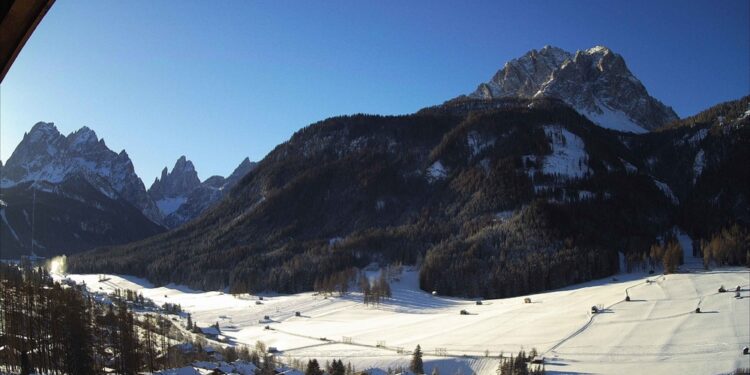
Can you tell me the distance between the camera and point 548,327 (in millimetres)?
98312

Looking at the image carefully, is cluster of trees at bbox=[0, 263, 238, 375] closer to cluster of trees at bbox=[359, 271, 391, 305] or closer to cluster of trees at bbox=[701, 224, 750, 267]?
cluster of trees at bbox=[359, 271, 391, 305]

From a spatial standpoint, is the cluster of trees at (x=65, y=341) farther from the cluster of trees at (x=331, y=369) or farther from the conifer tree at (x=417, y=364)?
the conifer tree at (x=417, y=364)

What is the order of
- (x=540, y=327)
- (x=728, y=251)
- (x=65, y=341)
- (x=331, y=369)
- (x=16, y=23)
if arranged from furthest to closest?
(x=728, y=251) → (x=540, y=327) → (x=331, y=369) → (x=65, y=341) → (x=16, y=23)

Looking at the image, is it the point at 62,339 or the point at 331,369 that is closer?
the point at 62,339

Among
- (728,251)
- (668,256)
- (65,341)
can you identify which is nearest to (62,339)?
(65,341)

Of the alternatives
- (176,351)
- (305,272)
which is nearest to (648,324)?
(176,351)

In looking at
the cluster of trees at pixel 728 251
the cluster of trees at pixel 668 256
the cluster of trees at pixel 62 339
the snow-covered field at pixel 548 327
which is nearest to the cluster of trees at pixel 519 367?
A: the snow-covered field at pixel 548 327

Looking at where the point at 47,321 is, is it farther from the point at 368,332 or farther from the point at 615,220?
the point at 615,220

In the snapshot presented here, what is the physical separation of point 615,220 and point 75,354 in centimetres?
16275

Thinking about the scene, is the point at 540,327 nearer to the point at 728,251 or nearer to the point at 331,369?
the point at 331,369

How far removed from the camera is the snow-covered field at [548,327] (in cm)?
7962

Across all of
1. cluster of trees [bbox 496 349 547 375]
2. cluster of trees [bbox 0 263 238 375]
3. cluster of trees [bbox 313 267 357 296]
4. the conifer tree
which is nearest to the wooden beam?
cluster of trees [bbox 0 263 238 375]

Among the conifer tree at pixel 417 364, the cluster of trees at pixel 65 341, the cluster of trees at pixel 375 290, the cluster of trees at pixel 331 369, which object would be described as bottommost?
the conifer tree at pixel 417 364

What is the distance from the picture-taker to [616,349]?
273 feet
